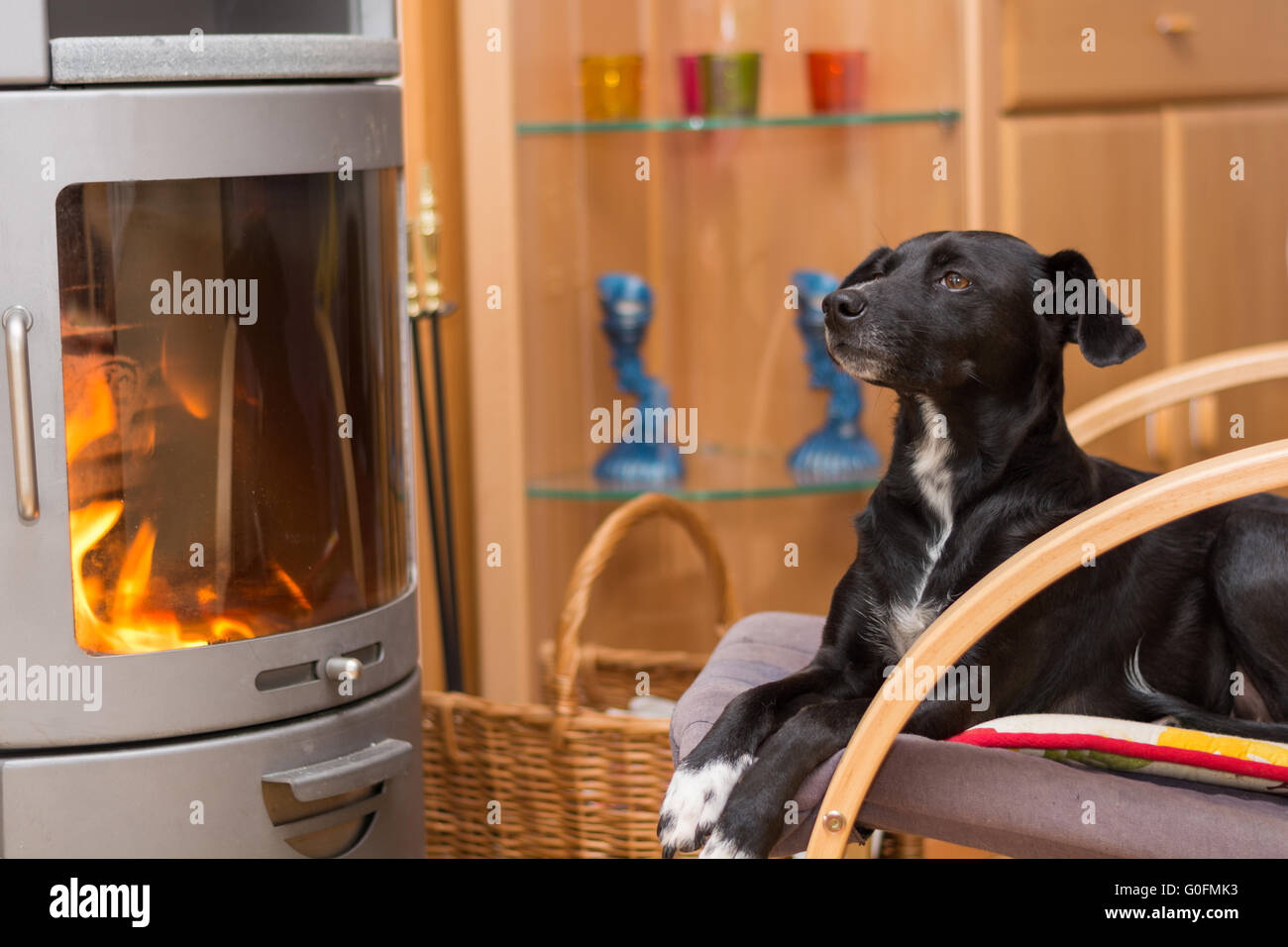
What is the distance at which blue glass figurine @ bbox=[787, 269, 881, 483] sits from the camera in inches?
80.7

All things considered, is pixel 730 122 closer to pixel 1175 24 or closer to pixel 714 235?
pixel 714 235

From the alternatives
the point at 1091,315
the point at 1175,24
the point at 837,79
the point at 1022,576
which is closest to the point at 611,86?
the point at 837,79

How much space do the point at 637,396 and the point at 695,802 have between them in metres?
1.07

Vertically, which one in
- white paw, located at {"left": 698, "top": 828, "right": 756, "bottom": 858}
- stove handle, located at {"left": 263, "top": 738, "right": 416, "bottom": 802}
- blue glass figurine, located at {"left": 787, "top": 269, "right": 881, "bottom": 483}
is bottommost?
stove handle, located at {"left": 263, "top": 738, "right": 416, "bottom": 802}

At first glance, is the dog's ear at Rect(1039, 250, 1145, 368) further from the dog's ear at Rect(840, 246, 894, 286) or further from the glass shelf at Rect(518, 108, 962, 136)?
the glass shelf at Rect(518, 108, 962, 136)

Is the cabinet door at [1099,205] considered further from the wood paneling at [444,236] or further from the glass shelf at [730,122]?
the wood paneling at [444,236]

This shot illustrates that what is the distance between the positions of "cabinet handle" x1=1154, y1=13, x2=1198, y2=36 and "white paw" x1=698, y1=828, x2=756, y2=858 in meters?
1.52


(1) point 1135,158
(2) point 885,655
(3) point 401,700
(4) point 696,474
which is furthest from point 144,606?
(1) point 1135,158

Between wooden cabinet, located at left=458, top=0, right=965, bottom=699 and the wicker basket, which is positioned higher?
wooden cabinet, located at left=458, top=0, right=965, bottom=699

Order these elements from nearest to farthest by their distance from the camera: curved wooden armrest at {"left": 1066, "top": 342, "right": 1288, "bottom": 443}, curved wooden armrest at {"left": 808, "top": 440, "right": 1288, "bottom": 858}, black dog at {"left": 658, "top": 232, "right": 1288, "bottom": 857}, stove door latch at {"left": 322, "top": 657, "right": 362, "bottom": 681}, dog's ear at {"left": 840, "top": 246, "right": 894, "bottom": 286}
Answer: curved wooden armrest at {"left": 808, "top": 440, "right": 1288, "bottom": 858}
black dog at {"left": 658, "top": 232, "right": 1288, "bottom": 857}
dog's ear at {"left": 840, "top": 246, "right": 894, "bottom": 286}
stove door latch at {"left": 322, "top": 657, "right": 362, "bottom": 681}
curved wooden armrest at {"left": 1066, "top": 342, "right": 1288, "bottom": 443}

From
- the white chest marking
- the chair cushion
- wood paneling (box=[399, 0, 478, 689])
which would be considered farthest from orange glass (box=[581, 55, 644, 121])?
the chair cushion
